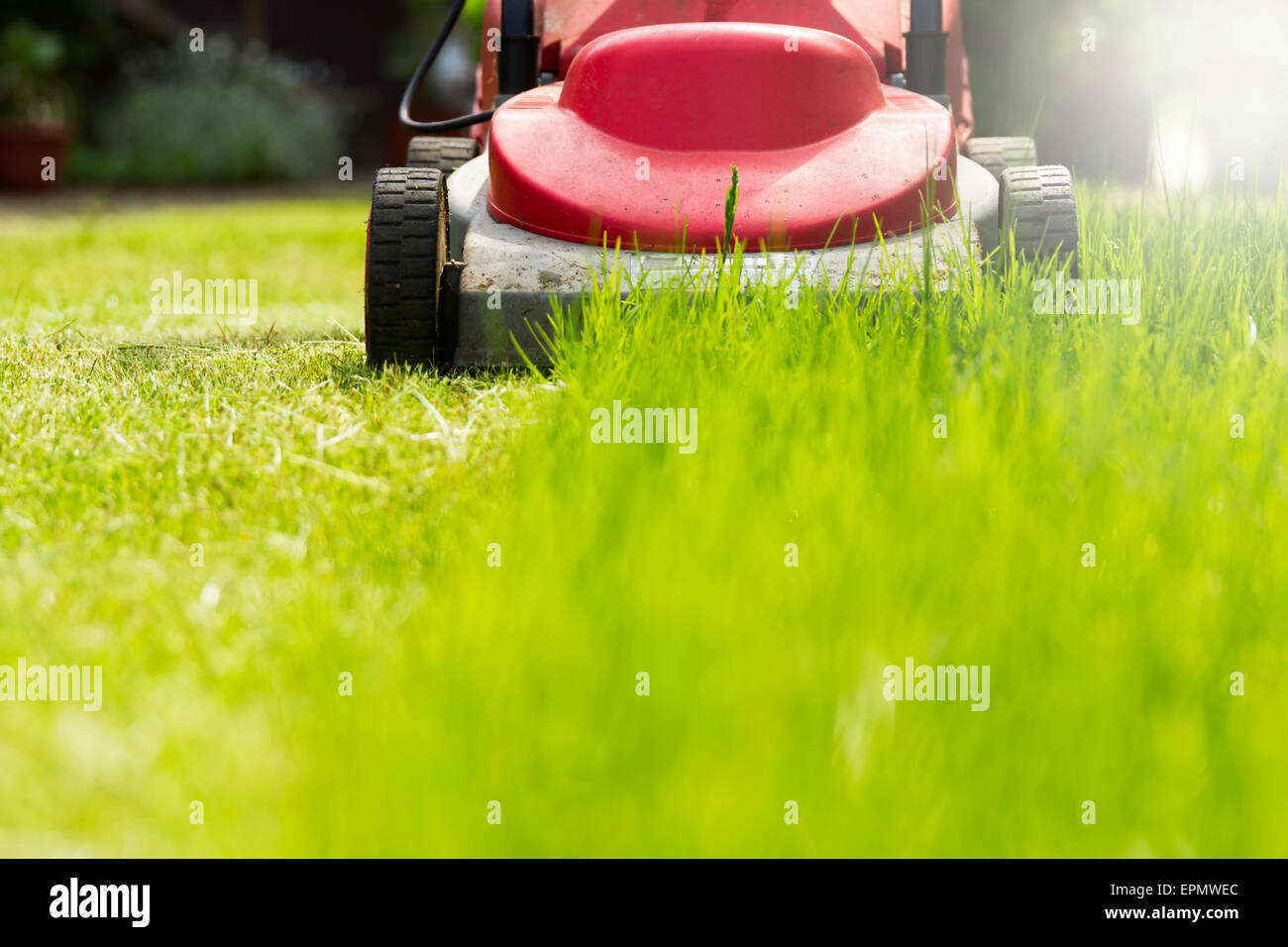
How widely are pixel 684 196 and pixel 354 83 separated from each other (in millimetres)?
13111

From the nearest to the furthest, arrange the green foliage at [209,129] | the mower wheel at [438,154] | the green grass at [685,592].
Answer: the green grass at [685,592] < the mower wheel at [438,154] < the green foliage at [209,129]

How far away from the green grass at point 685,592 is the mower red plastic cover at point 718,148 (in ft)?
0.81

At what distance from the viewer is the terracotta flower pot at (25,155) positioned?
1084cm

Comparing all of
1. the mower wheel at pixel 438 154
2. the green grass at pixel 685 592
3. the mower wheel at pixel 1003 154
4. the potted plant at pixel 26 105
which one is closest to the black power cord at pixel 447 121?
the mower wheel at pixel 438 154

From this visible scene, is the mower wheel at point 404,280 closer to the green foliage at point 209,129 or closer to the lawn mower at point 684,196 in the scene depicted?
the lawn mower at point 684,196

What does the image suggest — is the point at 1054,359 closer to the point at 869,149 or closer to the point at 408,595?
the point at 869,149

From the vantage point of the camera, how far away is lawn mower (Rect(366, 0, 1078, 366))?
8.14 feet

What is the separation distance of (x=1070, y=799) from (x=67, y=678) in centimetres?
88

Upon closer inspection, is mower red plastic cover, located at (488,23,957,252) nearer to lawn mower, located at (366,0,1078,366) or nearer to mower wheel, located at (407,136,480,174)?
lawn mower, located at (366,0,1078,366)

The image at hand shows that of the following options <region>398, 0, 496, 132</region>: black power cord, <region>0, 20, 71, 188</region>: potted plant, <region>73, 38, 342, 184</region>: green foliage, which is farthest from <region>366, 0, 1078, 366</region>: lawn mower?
<region>73, 38, 342, 184</region>: green foliage

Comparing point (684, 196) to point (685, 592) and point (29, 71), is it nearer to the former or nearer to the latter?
point (685, 592)

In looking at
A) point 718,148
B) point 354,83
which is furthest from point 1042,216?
point 354,83

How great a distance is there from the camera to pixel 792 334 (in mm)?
2223
